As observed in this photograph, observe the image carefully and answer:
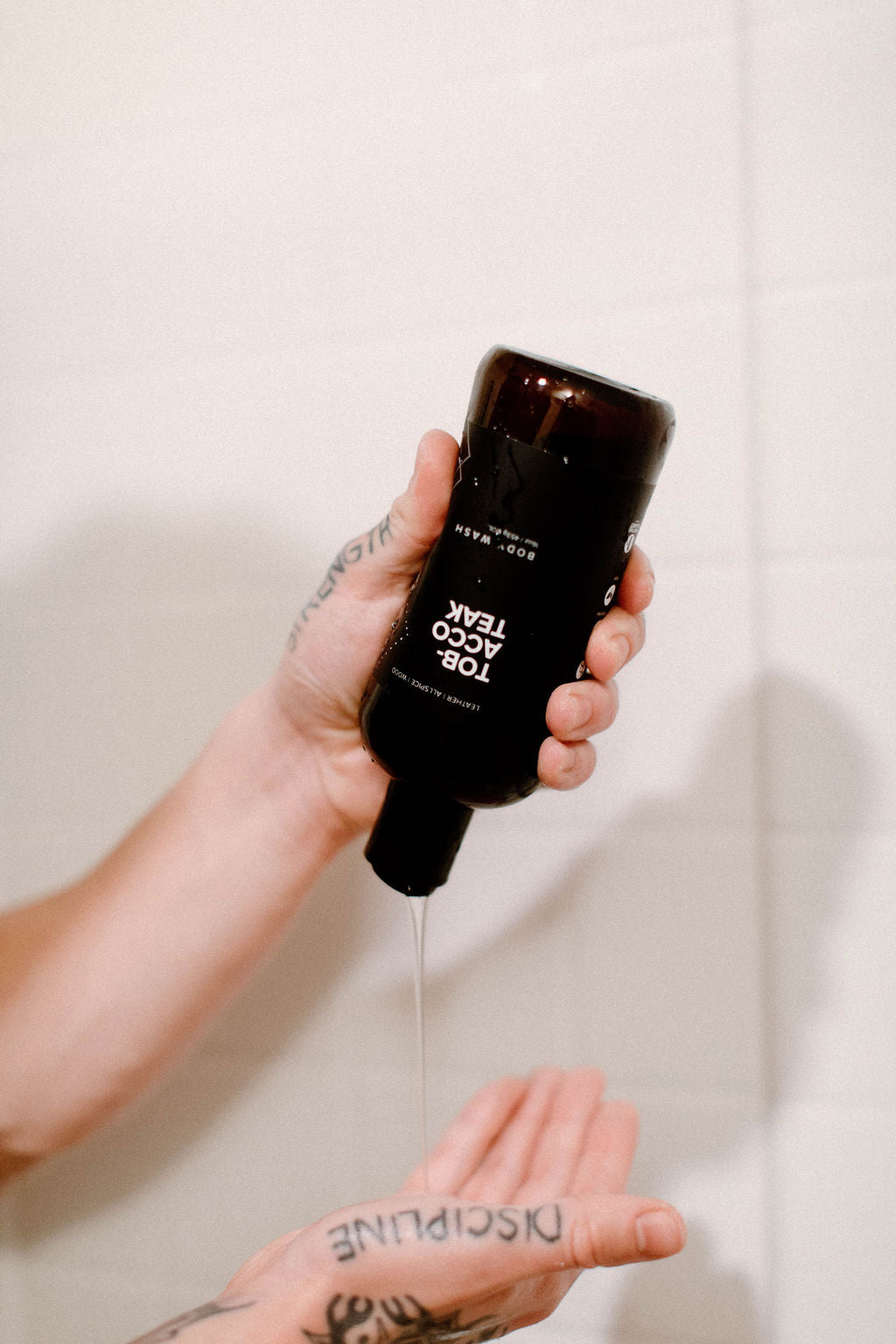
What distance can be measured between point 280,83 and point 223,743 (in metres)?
0.48

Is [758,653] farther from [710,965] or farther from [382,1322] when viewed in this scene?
[382,1322]

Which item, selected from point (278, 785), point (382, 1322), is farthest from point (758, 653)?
point (382, 1322)

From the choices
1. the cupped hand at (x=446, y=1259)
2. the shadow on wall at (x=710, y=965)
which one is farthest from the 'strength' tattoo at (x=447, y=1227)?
the shadow on wall at (x=710, y=965)

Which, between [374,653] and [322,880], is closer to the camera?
[374,653]

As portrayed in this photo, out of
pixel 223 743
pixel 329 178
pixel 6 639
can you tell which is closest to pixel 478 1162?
pixel 223 743

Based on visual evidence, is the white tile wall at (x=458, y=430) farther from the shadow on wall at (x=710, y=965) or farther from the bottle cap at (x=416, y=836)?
the bottle cap at (x=416, y=836)

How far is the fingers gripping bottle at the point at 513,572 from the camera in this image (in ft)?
1.51

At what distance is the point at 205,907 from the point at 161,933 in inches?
1.6

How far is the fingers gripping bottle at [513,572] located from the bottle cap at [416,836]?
0.02m

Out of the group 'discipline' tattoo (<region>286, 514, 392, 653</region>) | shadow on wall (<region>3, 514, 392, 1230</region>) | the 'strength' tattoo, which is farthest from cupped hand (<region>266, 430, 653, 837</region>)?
the 'strength' tattoo

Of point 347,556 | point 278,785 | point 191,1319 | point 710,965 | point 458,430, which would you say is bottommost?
point 191,1319

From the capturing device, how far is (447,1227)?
50 centimetres

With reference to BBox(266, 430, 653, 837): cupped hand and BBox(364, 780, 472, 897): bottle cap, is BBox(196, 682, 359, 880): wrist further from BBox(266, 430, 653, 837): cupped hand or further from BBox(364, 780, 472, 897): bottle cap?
BBox(364, 780, 472, 897): bottle cap

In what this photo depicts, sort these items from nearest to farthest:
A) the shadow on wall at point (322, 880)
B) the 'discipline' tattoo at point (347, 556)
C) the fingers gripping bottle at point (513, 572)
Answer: the fingers gripping bottle at point (513, 572) < the 'discipline' tattoo at point (347, 556) < the shadow on wall at point (322, 880)
